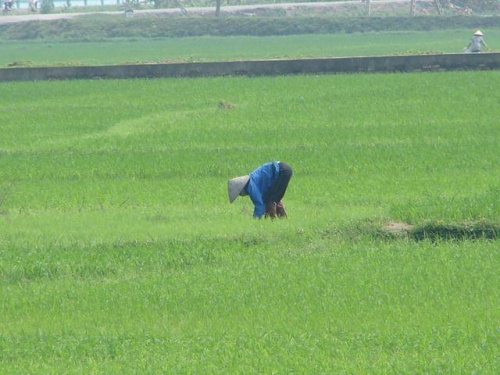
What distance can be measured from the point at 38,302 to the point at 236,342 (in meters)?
2.20

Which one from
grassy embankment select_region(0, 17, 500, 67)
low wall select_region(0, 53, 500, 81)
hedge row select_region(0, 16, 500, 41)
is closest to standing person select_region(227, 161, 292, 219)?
low wall select_region(0, 53, 500, 81)

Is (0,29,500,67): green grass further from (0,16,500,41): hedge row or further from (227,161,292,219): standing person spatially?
(227,161,292,219): standing person

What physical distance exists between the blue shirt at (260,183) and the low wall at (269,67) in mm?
16828

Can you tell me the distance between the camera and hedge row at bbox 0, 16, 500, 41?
54.4 metres

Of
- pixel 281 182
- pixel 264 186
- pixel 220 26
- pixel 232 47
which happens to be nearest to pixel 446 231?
pixel 281 182

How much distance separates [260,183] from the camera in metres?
11.9

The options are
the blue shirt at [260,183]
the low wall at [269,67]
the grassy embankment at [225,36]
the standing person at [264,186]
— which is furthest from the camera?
the grassy embankment at [225,36]

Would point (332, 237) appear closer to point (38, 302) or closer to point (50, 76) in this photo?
point (38, 302)

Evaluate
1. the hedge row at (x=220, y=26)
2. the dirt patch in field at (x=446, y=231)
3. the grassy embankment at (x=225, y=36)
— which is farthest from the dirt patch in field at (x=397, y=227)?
the hedge row at (x=220, y=26)

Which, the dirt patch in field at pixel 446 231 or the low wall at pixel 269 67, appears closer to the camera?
the dirt patch in field at pixel 446 231

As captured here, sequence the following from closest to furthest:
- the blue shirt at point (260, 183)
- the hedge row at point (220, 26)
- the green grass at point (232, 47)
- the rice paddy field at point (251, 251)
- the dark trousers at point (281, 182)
→ 1. the rice paddy field at point (251, 251)
2. the blue shirt at point (260, 183)
3. the dark trousers at point (281, 182)
4. the green grass at point (232, 47)
5. the hedge row at point (220, 26)

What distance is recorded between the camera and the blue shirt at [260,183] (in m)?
11.7

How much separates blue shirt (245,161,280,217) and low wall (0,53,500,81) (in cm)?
1683

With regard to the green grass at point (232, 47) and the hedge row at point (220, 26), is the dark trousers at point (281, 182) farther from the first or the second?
the hedge row at point (220, 26)
